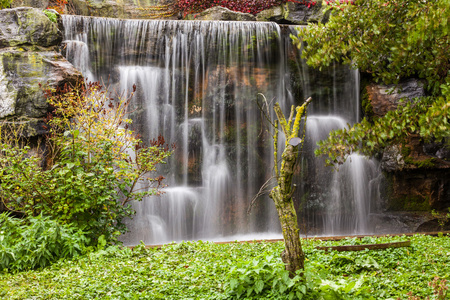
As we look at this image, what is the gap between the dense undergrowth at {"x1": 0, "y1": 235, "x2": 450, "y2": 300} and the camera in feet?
13.5

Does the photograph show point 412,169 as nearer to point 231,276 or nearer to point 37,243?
point 231,276

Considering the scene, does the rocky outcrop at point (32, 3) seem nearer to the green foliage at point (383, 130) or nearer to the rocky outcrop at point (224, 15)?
the rocky outcrop at point (224, 15)

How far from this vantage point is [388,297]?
4246 mm

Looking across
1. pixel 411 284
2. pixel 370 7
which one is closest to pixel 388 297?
pixel 411 284

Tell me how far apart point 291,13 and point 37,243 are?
41.7ft

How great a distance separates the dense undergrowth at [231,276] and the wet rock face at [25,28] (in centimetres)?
635

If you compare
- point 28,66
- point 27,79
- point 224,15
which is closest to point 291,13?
point 224,15

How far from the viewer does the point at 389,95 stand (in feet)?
37.1

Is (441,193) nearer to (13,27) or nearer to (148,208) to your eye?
(148,208)

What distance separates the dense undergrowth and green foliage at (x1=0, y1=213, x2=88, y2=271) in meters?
0.21

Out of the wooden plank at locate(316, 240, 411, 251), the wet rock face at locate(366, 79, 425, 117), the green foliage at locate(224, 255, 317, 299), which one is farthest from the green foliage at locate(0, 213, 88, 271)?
the wet rock face at locate(366, 79, 425, 117)

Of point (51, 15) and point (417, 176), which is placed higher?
point (51, 15)

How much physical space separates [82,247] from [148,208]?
178 inches

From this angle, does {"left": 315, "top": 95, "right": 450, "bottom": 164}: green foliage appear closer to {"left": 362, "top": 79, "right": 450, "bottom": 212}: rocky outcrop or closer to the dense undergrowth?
the dense undergrowth
